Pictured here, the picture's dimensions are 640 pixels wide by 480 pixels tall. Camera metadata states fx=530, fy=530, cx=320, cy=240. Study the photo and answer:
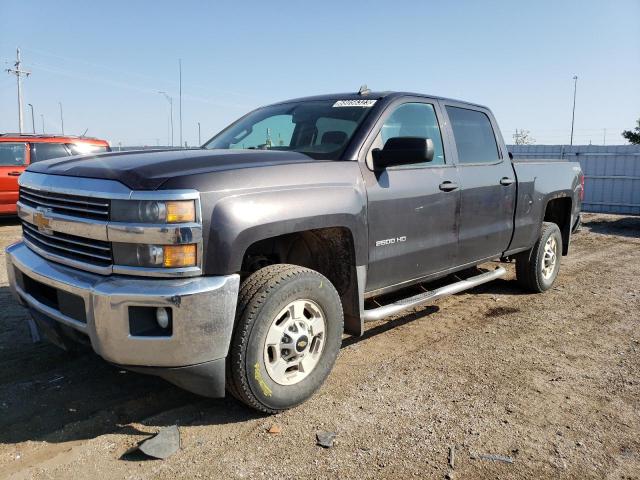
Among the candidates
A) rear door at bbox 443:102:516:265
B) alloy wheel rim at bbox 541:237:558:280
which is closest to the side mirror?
rear door at bbox 443:102:516:265

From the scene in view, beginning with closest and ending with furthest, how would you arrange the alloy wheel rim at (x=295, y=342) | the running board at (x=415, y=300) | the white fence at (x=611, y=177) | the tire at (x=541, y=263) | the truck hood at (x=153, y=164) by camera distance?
the truck hood at (x=153, y=164)
the alloy wheel rim at (x=295, y=342)
the running board at (x=415, y=300)
the tire at (x=541, y=263)
the white fence at (x=611, y=177)

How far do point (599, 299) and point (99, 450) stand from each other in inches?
207

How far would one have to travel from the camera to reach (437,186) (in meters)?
4.04

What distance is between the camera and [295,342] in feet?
10.0

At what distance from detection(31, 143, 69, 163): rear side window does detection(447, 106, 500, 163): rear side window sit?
8.92 meters

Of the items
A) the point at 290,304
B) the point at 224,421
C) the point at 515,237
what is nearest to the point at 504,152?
the point at 515,237

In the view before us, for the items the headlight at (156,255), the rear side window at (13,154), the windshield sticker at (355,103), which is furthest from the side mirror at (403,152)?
the rear side window at (13,154)

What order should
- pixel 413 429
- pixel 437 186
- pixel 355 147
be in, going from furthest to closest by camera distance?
pixel 437 186
pixel 355 147
pixel 413 429

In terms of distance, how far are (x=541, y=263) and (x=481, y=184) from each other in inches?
72.8

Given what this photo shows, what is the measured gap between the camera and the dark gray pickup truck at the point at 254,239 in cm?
257

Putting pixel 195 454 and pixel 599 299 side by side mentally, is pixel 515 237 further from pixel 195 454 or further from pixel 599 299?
pixel 195 454

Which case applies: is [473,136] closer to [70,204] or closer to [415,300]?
[415,300]

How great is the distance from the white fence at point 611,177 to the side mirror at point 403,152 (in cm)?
1320

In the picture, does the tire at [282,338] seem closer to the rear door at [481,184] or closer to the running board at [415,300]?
the running board at [415,300]
